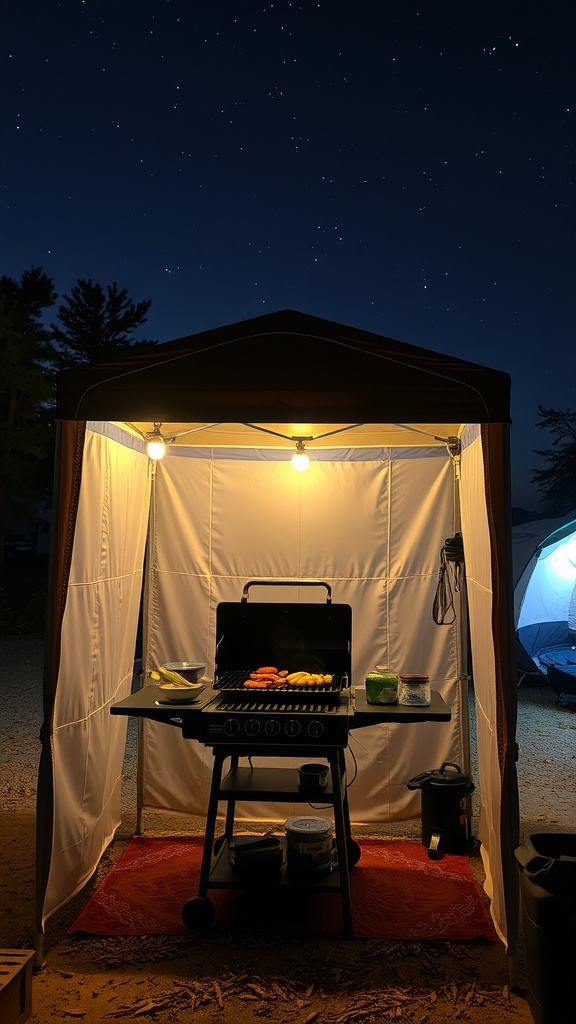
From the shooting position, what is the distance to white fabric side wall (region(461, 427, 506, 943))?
114 inches

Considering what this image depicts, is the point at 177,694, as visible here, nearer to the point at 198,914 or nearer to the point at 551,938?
the point at 198,914

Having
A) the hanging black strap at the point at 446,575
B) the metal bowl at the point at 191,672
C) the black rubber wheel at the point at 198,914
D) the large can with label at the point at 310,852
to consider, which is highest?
the hanging black strap at the point at 446,575

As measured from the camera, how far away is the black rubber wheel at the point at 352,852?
3.75 metres

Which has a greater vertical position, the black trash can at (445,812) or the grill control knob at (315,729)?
the grill control knob at (315,729)

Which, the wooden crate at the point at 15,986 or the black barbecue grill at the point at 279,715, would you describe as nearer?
the wooden crate at the point at 15,986

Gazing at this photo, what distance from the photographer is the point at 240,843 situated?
3402 mm

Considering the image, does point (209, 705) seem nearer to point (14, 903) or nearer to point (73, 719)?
point (73, 719)

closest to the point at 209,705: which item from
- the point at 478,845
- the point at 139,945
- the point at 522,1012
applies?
the point at 139,945

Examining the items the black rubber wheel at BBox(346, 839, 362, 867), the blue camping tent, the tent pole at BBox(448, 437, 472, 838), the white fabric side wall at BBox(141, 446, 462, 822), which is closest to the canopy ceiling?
the tent pole at BBox(448, 437, 472, 838)

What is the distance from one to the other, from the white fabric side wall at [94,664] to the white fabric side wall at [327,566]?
0.35 m

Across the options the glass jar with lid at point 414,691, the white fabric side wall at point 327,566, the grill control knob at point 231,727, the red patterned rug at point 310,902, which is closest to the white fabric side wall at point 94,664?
the red patterned rug at point 310,902

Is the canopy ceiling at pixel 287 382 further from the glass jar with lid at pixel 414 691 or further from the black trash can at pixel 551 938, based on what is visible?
the black trash can at pixel 551 938

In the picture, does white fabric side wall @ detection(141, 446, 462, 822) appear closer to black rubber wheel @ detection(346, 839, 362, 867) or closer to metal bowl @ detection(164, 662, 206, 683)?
black rubber wheel @ detection(346, 839, 362, 867)

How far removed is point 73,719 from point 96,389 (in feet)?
4.75
